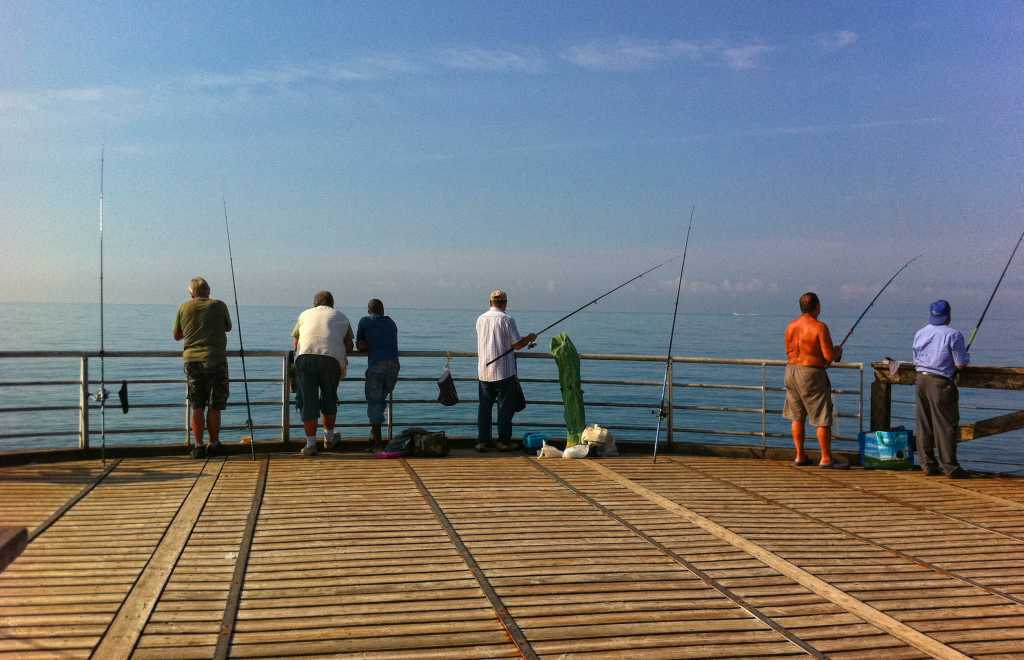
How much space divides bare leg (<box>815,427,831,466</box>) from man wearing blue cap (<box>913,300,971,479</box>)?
0.85 metres

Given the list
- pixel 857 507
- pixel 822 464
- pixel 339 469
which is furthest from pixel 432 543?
pixel 822 464

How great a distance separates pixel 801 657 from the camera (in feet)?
12.3

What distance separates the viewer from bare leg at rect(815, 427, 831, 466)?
854 centimetres

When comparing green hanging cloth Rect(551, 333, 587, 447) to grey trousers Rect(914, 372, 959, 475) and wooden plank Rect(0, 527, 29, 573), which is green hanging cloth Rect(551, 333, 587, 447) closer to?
grey trousers Rect(914, 372, 959, 475)

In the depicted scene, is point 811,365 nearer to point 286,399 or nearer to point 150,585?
point 286,399

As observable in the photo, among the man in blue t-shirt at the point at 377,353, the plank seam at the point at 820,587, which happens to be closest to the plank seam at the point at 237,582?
the man in blue t-shirt at the point at 377,353

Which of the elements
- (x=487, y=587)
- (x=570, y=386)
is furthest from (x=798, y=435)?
(x=487, y=587)

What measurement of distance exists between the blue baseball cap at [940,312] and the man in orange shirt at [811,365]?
952 millimetres

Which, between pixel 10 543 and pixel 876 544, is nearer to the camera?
pixel 10 543

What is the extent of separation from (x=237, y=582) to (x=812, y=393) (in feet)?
19.6

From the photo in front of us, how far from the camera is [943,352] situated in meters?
8.20

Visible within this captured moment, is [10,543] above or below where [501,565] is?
above

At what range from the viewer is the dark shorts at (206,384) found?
8445mm

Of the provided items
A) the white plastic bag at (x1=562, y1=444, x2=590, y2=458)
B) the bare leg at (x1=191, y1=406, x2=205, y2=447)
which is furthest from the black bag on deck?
the bare leg at (x1=191, y1=406, x2=205, y2=447)
